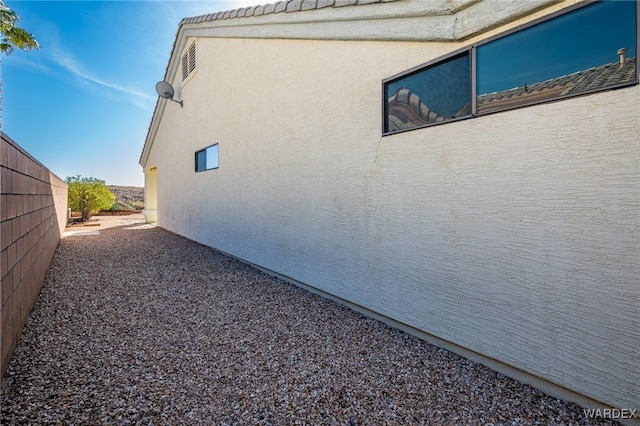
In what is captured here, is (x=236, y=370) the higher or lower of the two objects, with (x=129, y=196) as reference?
lower

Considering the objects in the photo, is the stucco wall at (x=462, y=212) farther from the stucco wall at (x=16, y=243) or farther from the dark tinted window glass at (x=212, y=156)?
the stucco wall at (x=16, y=243)

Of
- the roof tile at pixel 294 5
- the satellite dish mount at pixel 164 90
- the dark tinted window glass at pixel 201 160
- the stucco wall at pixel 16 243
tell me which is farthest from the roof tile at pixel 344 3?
the satellite dish mount at pixel 164 90

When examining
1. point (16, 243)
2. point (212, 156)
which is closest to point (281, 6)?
point (212, 156)

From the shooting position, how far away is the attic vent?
370 inches

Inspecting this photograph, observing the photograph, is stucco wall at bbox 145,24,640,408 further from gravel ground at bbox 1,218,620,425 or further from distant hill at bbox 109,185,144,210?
distant hill at bbox 109,185,144,210

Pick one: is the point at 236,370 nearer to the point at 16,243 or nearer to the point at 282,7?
the point at 16,243

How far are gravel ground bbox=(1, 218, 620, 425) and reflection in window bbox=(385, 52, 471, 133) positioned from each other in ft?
8.16

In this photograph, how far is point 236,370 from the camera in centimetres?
280

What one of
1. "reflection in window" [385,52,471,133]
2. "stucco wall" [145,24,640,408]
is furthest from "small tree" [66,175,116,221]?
"reflection in window" [385,52,471,133]

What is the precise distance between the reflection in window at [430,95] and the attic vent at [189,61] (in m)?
8.09

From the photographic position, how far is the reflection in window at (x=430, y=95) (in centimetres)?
305

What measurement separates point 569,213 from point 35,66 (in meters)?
15.5

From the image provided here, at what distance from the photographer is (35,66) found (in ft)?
35.0

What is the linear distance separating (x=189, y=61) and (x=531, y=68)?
397 inches
